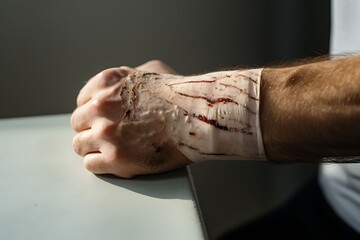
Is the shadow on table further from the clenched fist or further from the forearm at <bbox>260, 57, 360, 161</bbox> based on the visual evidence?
the forearm at <bbox>260, 57, 360, 161</bbox>

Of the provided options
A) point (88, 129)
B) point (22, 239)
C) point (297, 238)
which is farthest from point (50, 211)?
point (297, 238)

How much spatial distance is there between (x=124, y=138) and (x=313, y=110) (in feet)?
0.79

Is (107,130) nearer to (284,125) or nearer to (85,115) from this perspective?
(85,115)

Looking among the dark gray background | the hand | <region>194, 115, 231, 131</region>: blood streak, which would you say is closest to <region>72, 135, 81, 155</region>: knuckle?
the hand

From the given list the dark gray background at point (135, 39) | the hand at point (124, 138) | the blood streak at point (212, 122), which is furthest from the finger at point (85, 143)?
the dark gray background at point (135, 39)

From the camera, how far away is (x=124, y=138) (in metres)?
0.71

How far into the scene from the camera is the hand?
0.70m

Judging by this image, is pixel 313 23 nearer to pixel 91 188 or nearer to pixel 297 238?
pixel 297 238

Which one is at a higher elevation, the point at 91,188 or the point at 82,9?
the point at 82,9

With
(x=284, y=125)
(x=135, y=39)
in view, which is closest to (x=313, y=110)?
(x=284, y=125)

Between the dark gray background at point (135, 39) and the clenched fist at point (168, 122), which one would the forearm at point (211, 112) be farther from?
the dark gray background at point (135, 39)

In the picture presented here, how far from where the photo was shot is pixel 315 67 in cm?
68

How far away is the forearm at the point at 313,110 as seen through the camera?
2.11ft

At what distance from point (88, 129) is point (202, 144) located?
172 mm
